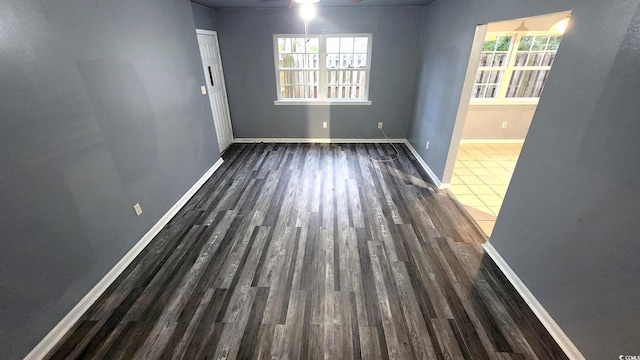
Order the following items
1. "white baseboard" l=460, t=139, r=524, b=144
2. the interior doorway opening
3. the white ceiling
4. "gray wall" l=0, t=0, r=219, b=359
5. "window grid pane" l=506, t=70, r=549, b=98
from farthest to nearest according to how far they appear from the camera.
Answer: "white baseboard" l=460, t=139, r=524, b=144 → "window grid pane" l=506, t=70, r=549, b=98 → the interior doorway opening → the white ceiling → "gray wall" l=0, t=0, r=219, b=359

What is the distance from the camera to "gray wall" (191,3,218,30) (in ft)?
12.8

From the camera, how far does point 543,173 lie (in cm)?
196

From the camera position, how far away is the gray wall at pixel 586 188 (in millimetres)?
1377

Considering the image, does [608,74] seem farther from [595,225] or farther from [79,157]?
[79,157]

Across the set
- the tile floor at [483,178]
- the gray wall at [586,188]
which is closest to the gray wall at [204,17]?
the gray wall at [586,188]

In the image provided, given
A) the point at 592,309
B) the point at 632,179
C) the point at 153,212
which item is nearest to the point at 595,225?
the point at 632,179

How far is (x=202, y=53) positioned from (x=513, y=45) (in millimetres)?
5450

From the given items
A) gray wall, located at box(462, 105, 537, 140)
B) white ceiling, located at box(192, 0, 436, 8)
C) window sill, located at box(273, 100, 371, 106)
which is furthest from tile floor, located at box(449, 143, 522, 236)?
white ceiling, located at box(192, 0, 436, 8)

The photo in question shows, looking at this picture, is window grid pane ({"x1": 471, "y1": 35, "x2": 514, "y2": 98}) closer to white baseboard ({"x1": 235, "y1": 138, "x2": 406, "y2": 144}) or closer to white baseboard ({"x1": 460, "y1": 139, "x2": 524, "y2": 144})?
white baseboard ({"x1": 460, "y1": 139, "x2": 524, "y2": 144})

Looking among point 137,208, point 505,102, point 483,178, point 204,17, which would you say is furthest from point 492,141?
point 137,208

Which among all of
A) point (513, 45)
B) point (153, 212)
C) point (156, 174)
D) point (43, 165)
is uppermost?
point (513, 45)

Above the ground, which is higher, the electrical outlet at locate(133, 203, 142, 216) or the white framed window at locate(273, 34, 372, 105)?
the white framed window at locate(273, 34, 372, 105)

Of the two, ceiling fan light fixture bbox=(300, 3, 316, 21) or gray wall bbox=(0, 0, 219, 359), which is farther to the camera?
ceiling fan light fixture bbox=(300, 3, 316, 21)

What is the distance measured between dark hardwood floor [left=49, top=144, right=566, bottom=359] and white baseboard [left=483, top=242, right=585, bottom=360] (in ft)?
0.16
